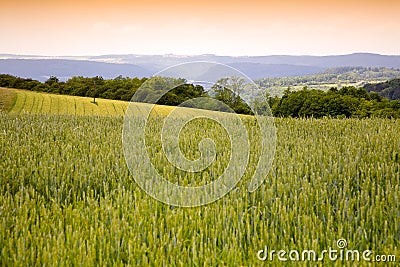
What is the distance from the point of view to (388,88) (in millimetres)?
89625

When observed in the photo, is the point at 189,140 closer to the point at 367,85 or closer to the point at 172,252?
the point at 172,252

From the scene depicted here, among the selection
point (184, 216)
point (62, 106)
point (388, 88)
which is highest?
point (184, 216)

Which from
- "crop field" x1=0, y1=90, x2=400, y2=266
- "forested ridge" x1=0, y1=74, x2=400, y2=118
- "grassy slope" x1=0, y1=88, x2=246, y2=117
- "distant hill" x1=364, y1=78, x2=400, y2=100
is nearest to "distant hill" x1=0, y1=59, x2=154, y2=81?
"forested ridge" x1=0, y1=74, x2=400, y2=118

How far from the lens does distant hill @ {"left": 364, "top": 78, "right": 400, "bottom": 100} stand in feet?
276

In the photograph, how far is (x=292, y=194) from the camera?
4375 millimetres

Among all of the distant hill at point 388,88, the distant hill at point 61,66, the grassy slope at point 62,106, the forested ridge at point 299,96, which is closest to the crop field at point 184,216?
the grassy slope at point 62,106

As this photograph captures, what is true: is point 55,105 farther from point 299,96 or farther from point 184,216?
point 299,96

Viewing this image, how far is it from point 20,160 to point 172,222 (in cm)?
330

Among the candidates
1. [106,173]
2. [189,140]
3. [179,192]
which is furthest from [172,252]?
[189,140]

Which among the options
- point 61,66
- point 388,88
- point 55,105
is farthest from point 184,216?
point 61,66

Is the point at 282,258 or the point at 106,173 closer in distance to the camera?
the point at 282,258

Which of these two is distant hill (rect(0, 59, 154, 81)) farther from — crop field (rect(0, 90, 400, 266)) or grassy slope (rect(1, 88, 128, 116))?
crop field (rect(0, 90, 400, 266))

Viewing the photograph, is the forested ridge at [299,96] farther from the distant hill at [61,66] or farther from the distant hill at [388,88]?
the distant hill at [61,66]

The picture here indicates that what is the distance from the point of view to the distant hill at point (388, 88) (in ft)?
276
